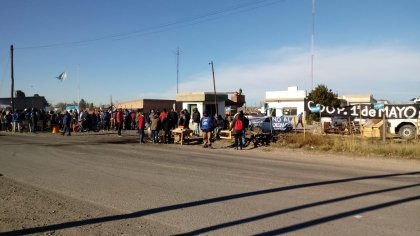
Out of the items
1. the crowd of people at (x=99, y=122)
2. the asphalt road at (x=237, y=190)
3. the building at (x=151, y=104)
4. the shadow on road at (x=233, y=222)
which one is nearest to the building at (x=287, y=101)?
the building at (x=151, y=104)

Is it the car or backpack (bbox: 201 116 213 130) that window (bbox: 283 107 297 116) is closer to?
the car

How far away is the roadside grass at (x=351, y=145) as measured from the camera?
17116 millimetres

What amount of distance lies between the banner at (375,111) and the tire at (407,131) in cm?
58

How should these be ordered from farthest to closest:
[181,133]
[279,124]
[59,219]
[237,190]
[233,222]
Answer: [279,124] < [181,133] < [237,190] < [59,219] < [233,222]

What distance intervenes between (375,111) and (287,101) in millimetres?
41553

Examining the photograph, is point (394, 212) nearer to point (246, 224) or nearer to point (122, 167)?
point (246, 224)

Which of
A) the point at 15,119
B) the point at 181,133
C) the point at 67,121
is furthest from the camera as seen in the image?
the point at 15,119

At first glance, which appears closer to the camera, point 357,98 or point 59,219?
point 59,219

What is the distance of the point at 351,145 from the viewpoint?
60.9 ft

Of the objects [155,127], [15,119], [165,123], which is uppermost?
[15,119]

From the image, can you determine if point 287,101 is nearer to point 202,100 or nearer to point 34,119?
point 202,100

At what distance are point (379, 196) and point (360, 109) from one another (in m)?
17.1

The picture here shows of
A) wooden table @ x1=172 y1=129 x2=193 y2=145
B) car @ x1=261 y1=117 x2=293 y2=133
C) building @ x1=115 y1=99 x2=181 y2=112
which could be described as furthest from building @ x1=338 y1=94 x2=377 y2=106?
wooden table @ x1=172 y1=129 x2=193 y2=145

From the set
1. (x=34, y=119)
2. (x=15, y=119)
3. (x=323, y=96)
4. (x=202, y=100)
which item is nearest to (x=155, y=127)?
(x=202, y=100)
